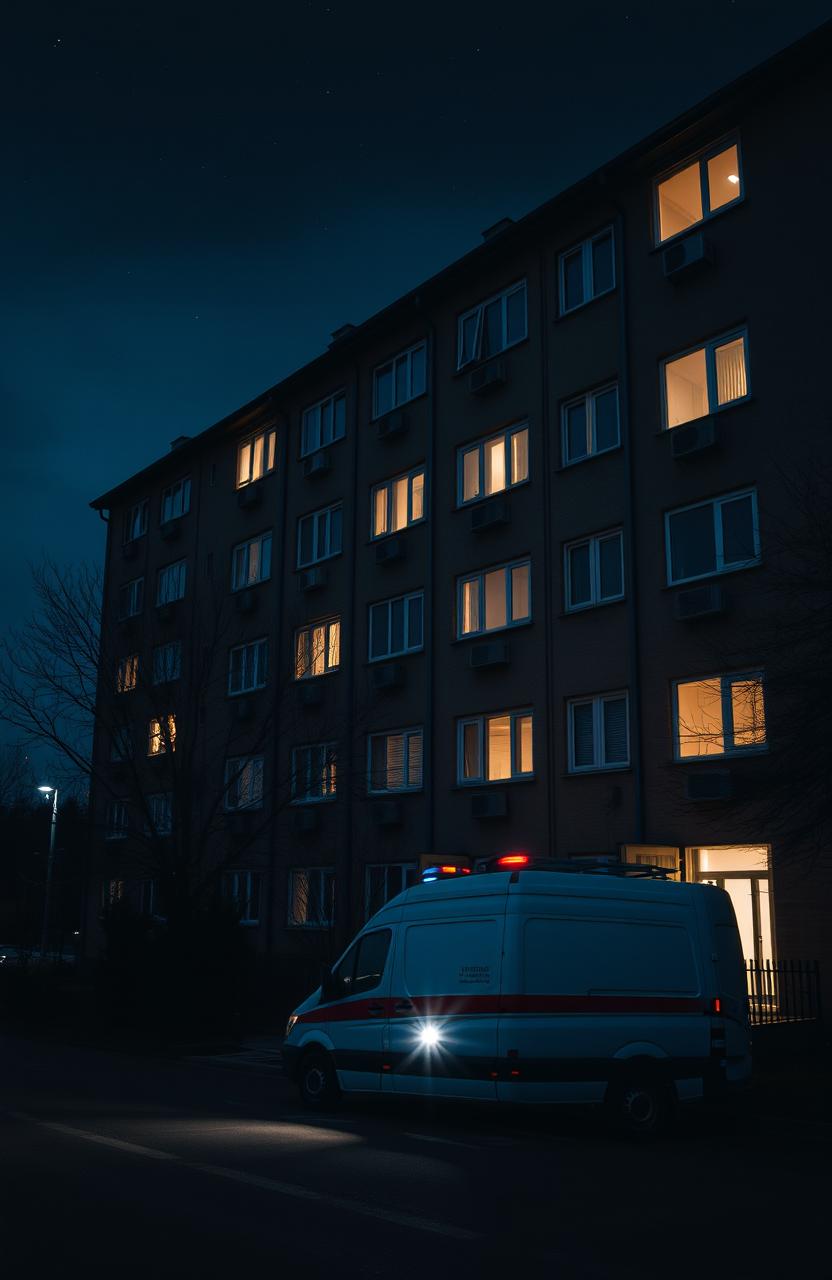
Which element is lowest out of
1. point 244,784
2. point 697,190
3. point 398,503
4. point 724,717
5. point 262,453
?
point 724,717

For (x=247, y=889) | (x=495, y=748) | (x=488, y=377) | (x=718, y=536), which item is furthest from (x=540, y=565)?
(x=247, y=889)

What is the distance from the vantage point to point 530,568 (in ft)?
80.0

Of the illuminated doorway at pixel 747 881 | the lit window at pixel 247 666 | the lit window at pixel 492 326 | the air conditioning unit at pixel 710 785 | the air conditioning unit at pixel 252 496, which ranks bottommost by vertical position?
the illuminated doorway at pixel 747 881

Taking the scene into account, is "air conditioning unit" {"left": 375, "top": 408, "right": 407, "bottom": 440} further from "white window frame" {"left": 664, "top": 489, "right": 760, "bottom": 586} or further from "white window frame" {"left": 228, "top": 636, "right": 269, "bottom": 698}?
"white window frame" {"left": 664, "top": 489, "right": 760, "bottom": 586}

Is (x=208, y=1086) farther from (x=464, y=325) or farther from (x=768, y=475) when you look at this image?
(x=464, y=325)

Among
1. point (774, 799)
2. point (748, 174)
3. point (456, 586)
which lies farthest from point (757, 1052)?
point (748, 174)

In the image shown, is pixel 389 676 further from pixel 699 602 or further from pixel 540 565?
pixel 699 602

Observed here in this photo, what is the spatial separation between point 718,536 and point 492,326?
8.50 m

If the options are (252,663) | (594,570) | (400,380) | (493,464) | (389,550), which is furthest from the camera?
(252,663)

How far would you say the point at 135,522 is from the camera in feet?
134

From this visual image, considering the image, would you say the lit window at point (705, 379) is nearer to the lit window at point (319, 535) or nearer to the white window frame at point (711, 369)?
the white window frame at point (711, 369)

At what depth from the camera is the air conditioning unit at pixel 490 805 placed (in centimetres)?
2359

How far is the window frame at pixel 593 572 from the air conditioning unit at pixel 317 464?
9.41 metres

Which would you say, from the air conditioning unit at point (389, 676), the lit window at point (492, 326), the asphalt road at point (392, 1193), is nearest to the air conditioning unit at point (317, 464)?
the lit window at point (492, 326)
